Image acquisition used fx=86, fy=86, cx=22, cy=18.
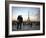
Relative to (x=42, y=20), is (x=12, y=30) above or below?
below

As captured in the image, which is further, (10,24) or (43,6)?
(43,6)

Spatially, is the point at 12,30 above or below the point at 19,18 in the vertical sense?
below

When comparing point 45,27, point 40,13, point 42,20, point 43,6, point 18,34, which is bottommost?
point 18,34

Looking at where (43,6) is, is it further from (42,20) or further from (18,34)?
(18,34)

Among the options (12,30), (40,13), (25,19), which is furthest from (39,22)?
(12,30)

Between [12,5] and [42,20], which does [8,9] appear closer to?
[12,5]

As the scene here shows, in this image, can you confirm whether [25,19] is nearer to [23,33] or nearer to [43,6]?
[23,33]

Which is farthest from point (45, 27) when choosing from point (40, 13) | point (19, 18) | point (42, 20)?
point (19, 18)
